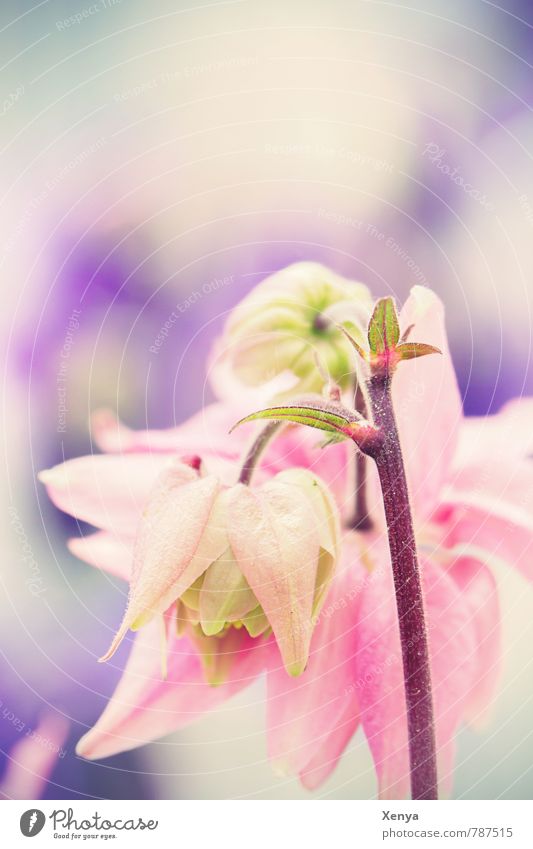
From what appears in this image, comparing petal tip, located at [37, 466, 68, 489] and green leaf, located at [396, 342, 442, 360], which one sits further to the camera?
petal tip, located at [37, 466, 68, 489]

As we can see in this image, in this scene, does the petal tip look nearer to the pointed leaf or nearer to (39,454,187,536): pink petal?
(39,454,187,536): pink petal

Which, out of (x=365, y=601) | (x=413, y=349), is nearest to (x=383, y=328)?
(x=413, y=349)

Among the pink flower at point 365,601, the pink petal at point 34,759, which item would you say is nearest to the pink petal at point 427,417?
the pink flower at point 365,601

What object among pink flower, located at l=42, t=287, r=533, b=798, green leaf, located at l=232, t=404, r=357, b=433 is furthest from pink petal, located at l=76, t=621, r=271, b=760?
green leaf, located at l=232, t=404, r=357, b=433
